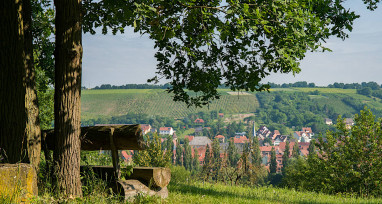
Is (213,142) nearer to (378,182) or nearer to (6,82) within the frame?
(6,82)

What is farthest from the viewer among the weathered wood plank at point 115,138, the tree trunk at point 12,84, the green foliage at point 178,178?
the green foliage at point 178,178

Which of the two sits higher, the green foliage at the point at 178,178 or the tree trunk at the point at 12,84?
the tree trunk at the point at 12,84

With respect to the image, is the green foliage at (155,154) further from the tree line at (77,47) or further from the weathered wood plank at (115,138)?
the weathered wood plank at (115,138)

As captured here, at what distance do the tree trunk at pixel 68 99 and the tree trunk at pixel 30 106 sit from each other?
0.96m

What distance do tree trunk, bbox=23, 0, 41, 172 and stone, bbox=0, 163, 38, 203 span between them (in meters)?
2.51

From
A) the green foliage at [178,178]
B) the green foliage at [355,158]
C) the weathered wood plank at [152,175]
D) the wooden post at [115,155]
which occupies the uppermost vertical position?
the wooden post at [115,155]

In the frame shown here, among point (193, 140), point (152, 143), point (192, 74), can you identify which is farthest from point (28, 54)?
point (193, 140)

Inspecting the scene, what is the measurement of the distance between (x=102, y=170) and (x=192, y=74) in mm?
3874

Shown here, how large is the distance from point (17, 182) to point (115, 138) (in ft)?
6.71

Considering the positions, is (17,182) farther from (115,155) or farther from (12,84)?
(12,84)

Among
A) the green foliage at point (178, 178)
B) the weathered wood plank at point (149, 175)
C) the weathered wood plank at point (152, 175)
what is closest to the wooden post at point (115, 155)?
the weathered wood plank at point (149, 175)

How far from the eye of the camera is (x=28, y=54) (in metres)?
→ 7.14

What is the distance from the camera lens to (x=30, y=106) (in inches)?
276

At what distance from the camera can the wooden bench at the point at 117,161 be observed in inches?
239
